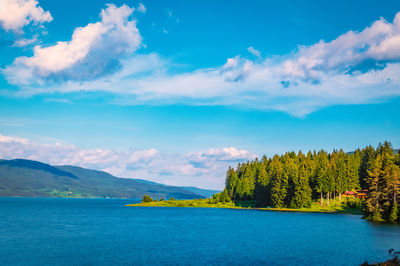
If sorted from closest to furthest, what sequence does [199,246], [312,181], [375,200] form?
[199,246] < [375,200] < [312,181]

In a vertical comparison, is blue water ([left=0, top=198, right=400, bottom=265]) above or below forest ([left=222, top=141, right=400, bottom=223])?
below

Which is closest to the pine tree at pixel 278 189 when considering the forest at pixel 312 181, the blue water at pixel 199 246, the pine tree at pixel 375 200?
the forest at pixel 312 181

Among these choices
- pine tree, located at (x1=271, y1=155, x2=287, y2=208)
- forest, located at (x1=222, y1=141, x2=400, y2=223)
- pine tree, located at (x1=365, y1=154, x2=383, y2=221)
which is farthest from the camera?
pine tree, located at (x1=271, y1=155, x2=287, y2=208)

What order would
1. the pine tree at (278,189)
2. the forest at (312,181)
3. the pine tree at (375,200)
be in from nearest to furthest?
the pine tree at (375,200), the forest at (312,181), the pine tree at (278,189)

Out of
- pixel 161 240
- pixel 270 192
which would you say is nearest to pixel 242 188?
pixel 270 192

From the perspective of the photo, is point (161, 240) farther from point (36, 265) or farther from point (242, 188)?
point (242, 188)

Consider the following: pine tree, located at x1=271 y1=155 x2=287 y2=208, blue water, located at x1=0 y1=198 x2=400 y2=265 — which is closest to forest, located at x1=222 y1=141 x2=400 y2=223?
pine tree, located at x1=271 y1=155 x2=287 y2=208

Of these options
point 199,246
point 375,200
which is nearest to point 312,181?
point 375,200

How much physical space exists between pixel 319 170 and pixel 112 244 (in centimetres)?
11632

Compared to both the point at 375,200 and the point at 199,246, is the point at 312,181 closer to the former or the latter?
A: the point at 375,200

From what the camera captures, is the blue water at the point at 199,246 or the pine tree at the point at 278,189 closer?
the blue water at the point at 199,246

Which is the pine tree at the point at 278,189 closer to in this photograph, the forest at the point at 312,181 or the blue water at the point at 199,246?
the forest at the point at 312,181

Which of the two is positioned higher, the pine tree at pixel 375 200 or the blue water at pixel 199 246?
the pine tree at pixel 375 200

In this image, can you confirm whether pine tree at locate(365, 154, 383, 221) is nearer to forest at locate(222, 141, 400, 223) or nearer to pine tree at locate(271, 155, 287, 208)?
forest at locate(222, 141, 400, 223)
